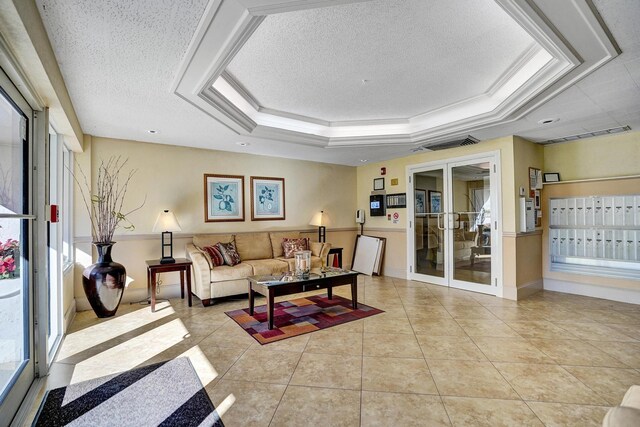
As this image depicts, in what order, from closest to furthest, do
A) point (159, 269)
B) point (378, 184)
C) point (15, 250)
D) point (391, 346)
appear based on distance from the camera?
point (15, 250), point (391, 346), point (159, 269), point (378, 184)

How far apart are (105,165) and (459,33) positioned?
14.5 ft

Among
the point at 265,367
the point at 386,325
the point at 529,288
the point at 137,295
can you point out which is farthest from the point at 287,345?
the point at 529,288

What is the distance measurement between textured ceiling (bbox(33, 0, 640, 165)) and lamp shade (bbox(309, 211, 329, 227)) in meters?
1.61

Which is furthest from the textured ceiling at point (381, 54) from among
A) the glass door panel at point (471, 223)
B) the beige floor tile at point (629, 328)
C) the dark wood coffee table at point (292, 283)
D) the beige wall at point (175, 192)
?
the beige floor tile at point (629, 328)

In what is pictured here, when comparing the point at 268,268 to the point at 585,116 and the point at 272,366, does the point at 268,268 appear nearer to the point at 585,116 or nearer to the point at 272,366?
the point at 272,366

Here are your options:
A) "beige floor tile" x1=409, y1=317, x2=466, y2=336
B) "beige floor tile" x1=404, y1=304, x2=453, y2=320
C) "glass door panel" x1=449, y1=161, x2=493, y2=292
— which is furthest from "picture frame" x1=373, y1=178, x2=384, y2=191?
"beige floor tile" x1=409, y1=317, x2=466, y2=336

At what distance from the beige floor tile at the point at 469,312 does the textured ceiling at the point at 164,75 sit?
90.2 inches

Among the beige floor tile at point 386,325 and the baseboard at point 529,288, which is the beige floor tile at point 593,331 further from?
the beige floor tile at point 386,325

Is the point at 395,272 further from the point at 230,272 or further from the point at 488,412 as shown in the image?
the point at 488,412

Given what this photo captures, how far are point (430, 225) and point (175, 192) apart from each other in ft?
13.9

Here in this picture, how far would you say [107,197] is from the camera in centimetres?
410

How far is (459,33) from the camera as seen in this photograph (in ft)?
7.63

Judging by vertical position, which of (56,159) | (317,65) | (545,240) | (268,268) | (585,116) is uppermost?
(317,65)

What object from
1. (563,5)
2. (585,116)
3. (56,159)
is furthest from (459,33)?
(56,159)
